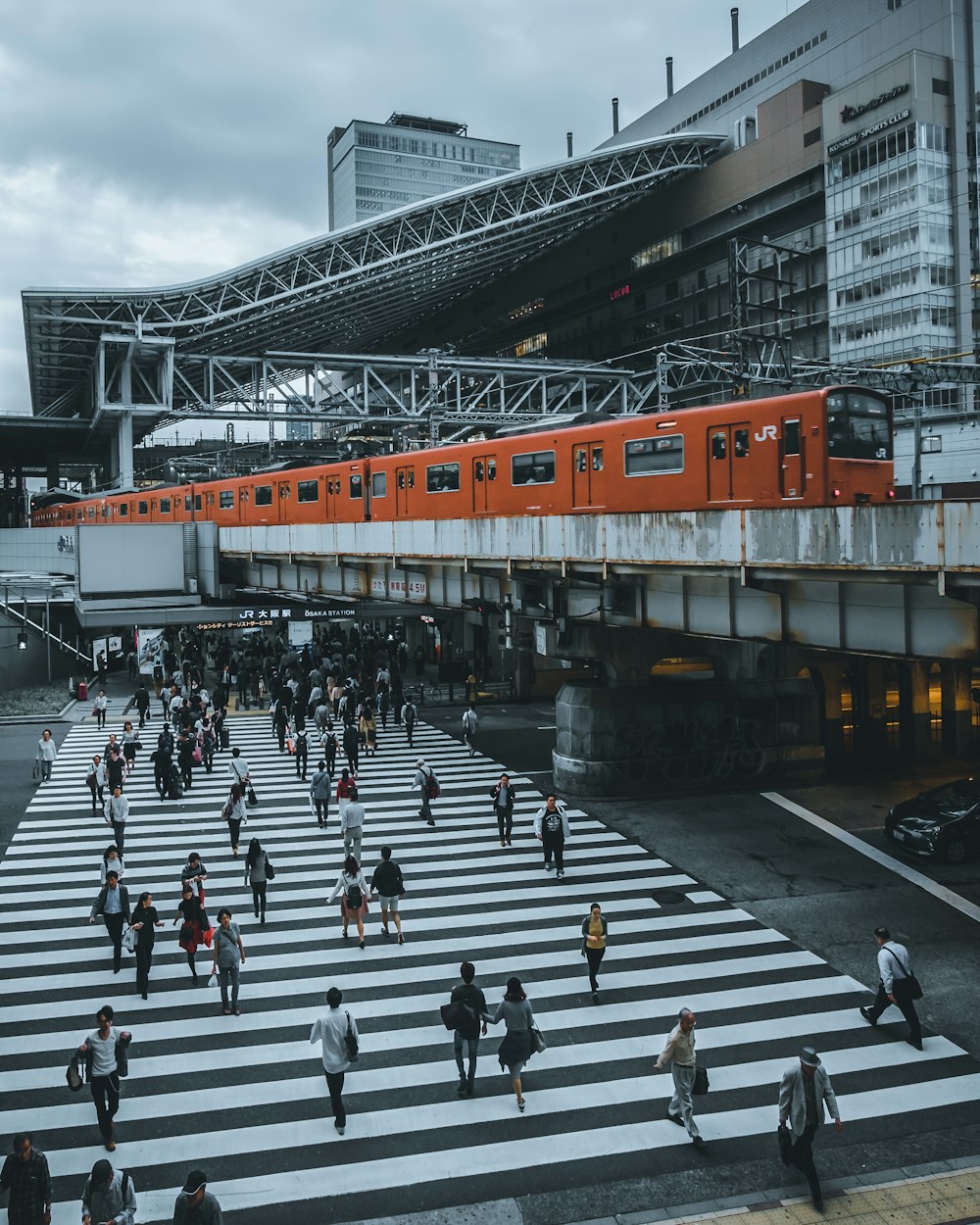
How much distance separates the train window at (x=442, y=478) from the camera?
2580 cm

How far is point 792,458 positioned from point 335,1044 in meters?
12.3

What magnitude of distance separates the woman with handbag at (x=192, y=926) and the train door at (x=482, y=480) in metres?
13.9

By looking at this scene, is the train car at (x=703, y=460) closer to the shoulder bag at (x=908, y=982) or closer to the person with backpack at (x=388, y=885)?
the shoulder bag at (x=908, y=982)

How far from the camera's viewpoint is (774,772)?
22984 millimetres

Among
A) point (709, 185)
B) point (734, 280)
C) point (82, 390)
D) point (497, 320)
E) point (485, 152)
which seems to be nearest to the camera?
point (734, 280)

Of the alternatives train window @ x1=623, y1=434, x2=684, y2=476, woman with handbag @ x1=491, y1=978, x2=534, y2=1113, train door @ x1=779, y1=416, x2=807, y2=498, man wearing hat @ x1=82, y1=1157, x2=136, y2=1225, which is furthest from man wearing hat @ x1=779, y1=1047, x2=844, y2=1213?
train window @ x1=623, y1=434, x2=684, y2=476

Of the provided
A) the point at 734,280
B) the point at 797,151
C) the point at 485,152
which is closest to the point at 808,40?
the point at 797,151

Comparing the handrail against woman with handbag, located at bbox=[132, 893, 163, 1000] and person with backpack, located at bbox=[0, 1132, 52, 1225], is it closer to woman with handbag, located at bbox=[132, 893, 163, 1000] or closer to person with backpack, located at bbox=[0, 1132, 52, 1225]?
woman with handbag, located at bbox=[132, 893, 163, 1000]

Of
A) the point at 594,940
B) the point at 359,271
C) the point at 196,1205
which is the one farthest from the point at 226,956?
the point at 359,271

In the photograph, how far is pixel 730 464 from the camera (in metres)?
17.7

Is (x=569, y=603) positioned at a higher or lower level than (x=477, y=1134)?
higher

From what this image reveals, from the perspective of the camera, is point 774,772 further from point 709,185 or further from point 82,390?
point 82,390

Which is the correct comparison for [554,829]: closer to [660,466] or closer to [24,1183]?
[660,466]

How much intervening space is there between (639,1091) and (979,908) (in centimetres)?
808
